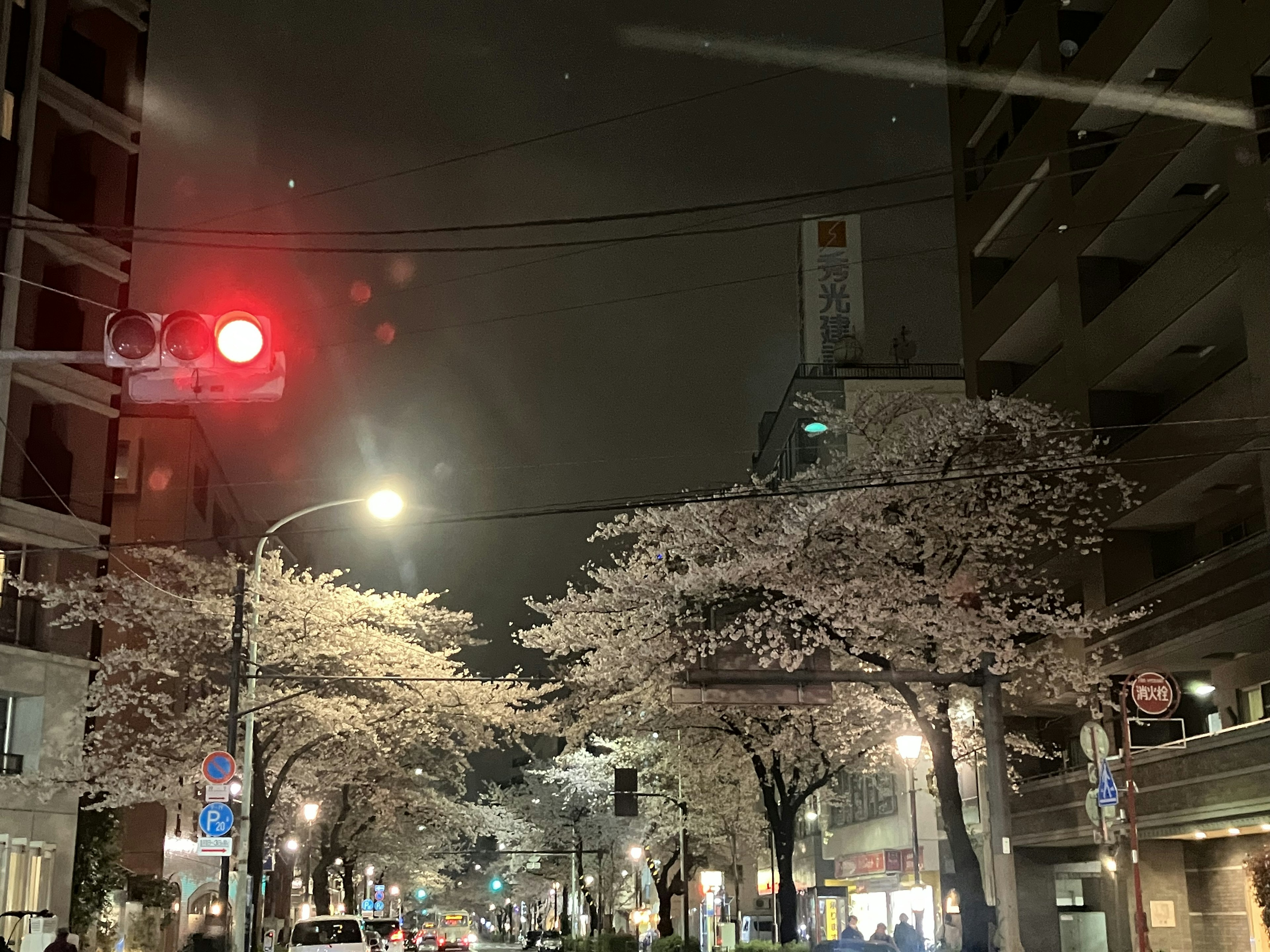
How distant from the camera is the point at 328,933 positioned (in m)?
34.3

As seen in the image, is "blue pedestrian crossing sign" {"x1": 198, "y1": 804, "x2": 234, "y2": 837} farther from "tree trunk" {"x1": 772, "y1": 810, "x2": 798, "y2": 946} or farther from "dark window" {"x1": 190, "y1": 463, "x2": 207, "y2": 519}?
"dark window" {"x1": 190, "y1": 463, "x2": 207, "y2": 519}

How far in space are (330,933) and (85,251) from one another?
1938 cm

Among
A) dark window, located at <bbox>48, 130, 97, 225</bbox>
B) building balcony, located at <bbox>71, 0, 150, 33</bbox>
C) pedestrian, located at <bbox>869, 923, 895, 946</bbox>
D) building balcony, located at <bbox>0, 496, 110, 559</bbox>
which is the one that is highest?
building balcony, located at <bbox>71, 0, 150, 33</bbox>

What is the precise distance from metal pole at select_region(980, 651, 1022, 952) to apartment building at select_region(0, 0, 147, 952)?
21421mm

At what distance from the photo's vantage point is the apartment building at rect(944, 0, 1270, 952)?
2758 cm

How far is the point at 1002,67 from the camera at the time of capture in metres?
41.7

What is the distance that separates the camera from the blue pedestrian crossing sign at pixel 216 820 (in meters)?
25.9

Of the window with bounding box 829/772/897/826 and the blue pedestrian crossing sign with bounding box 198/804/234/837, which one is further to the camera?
the window with bounding box 829/772/897/826

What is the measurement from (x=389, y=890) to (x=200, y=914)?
5740cm

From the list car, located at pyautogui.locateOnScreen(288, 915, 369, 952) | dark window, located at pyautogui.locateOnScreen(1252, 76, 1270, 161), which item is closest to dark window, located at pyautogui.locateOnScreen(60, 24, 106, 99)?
car, located at pyautogui.locateOnScreen(288, 915, 369, 952)

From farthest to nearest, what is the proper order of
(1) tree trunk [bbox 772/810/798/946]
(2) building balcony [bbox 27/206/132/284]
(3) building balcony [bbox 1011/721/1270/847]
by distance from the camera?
1. (1) tree trunk [bbox 772/810/798/946]
2. (2) building balcony [bbox 27/206/132/284]
3. (3) building balcony [bbox 1011/721/1270/847]

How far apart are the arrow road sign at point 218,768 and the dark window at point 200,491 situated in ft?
105

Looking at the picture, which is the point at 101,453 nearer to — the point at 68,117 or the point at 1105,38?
the point at 68,117

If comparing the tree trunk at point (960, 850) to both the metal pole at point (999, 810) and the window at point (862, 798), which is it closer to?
the metal pole at point (999, 810)
